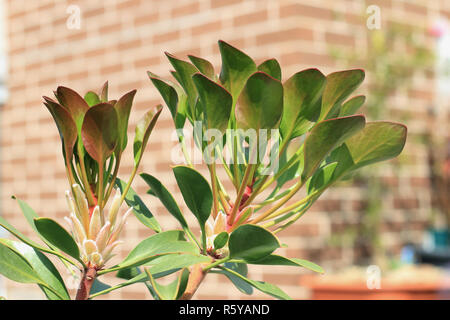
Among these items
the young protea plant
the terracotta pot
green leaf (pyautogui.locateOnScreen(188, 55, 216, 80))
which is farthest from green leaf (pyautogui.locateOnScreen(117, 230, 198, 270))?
the terracotta pot

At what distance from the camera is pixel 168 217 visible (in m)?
3.38

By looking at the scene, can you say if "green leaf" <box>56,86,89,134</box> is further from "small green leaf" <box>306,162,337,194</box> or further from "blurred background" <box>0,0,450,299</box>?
"blurred background" <box>0,0,450,299</box>

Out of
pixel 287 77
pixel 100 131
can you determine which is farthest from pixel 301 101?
pixel 287 77

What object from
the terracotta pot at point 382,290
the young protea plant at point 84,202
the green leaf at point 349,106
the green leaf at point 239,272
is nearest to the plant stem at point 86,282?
the young protea plant at point 84,202

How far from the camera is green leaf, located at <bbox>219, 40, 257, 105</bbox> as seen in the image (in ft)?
1.30

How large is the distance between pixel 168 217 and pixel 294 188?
9.78 feet

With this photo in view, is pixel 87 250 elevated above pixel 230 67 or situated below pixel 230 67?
below

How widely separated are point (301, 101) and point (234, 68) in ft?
0.16

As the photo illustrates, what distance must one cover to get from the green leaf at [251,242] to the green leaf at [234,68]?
0.31ft

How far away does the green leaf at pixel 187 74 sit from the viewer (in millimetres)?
411

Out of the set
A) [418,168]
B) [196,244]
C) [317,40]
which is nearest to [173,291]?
[196,244]

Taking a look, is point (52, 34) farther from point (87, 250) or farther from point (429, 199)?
point (87, 250)

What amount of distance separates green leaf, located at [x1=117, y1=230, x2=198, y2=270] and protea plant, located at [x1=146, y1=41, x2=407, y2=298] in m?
0.02

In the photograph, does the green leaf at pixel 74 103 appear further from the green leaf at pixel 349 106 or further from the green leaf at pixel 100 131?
the green leaf at pixel 349 106
